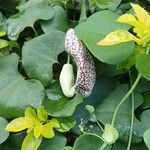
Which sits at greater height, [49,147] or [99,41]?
[99,41]

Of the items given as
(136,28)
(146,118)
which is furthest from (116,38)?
(146,118)

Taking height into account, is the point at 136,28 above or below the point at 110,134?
above

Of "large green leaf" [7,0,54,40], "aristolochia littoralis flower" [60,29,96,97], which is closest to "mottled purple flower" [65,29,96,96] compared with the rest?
"aristolochia littoralis flower" [60,29,96,97]

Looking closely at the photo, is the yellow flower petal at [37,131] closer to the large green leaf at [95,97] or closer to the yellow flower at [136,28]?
the large green leaf at [95,97]

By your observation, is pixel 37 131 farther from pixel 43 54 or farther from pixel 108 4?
pixel 108 4

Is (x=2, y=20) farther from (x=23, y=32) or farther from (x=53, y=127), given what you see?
(x=53, y=127)

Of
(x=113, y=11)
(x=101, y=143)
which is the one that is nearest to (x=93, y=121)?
(x=101, y=143)
